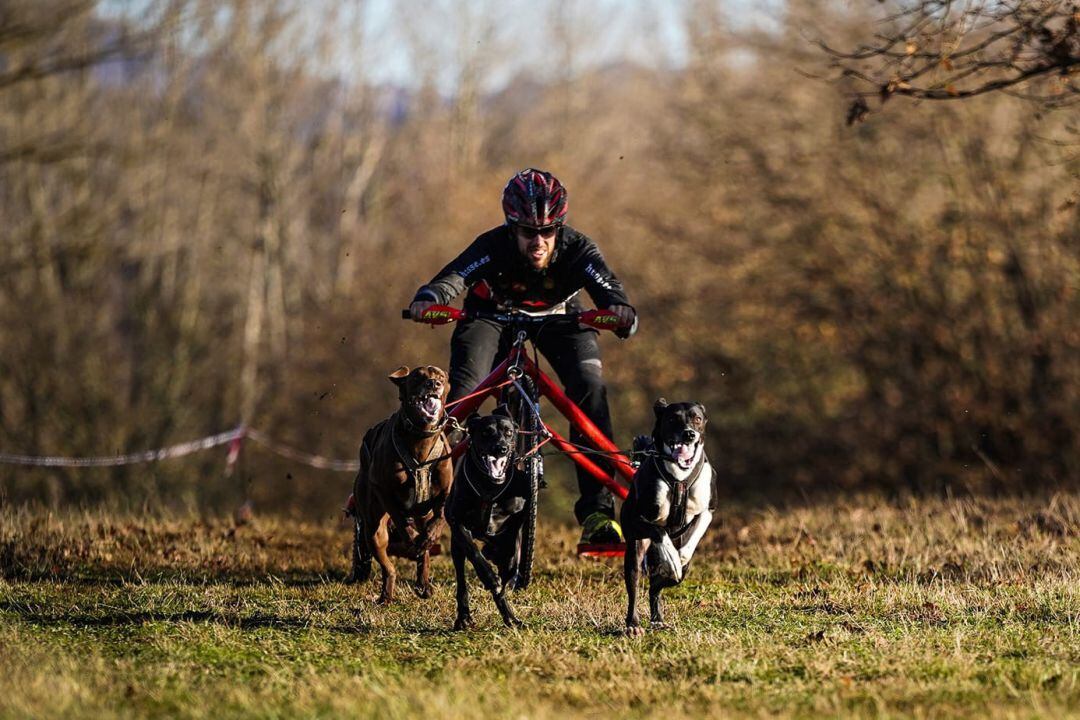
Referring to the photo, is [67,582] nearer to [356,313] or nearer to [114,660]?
[114,660]

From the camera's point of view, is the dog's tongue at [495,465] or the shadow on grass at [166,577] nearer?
the dog's tongue at [495,465]

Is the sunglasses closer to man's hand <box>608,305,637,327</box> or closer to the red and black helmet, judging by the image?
the red and black helmet

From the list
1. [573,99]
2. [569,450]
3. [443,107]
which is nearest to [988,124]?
[569,450]

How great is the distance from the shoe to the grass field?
32 cm

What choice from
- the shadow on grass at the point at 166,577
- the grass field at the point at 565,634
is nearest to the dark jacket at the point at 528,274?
the grass field at the point at 565,634

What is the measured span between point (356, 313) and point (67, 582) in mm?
24916

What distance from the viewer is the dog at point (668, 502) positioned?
698cm

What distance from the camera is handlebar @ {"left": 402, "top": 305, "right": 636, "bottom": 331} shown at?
8.27 metres

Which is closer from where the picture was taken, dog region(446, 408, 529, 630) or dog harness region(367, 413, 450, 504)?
dog region(446, 408, 529, 630)

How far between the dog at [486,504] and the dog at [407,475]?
0.36 metres

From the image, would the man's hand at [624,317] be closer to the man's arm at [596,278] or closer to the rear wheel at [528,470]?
the man's arm at [596,278]

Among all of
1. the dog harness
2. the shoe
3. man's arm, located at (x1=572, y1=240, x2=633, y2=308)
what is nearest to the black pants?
the shoe

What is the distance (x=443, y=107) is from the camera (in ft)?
188

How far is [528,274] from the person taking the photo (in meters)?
8.98
